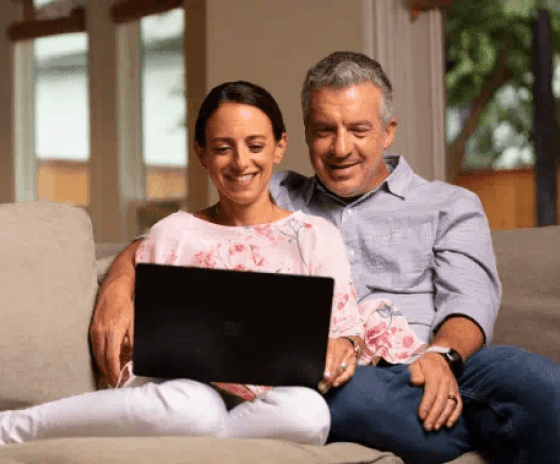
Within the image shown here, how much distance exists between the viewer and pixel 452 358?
167 cm

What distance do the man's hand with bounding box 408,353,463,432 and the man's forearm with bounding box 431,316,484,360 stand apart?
0.07m

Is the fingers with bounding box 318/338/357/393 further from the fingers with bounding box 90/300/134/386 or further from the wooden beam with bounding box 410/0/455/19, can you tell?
the wooden beam with bounding box 410/0/455/19

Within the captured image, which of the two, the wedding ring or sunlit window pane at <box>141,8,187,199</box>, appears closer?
the wedding ring

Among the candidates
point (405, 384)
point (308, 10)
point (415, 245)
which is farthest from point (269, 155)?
point (308, 10)

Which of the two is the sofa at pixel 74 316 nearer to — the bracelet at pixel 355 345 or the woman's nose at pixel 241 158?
the bracelet at pixel 355 345

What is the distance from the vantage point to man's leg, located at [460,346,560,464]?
59.9 inches

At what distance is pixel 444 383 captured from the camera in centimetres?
161

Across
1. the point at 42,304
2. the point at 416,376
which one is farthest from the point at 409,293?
the point at 42,304

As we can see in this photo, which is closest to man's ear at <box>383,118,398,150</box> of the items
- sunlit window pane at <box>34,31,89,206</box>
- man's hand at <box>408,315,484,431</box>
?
man's hand at <box>408,315,484,431</box>

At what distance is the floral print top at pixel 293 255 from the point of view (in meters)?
1.76

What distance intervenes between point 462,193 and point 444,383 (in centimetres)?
53

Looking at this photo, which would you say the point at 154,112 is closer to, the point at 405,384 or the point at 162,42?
the point at 162,42

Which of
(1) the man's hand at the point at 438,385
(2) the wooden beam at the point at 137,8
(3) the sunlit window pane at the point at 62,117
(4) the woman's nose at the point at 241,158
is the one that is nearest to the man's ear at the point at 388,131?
(4) the woman's nose at the point at 241,158

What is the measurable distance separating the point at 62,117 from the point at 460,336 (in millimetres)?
4406
